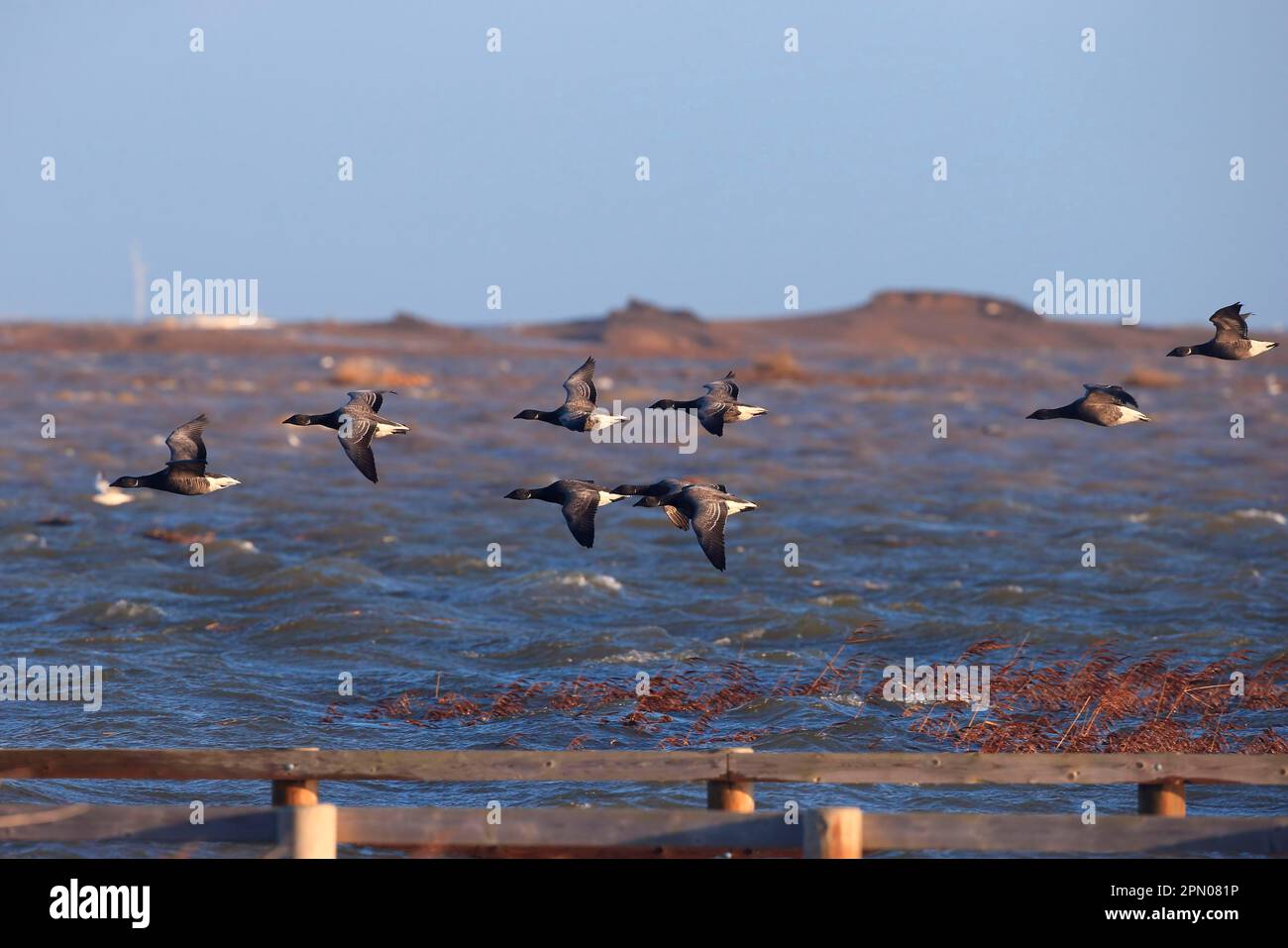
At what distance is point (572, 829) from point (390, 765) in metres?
1.35

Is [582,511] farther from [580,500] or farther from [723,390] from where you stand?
[723,390]

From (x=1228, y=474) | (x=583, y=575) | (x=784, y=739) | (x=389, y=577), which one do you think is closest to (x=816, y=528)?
(x=583, y=575)

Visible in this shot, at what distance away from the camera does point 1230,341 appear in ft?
42.0

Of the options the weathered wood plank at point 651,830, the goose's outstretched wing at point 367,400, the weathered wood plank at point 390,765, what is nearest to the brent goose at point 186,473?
the goose's outstretched wing at point 367,400

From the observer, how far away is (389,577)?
33.8 m

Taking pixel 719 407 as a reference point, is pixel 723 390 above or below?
above

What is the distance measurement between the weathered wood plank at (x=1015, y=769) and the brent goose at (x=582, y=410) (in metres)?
3.35

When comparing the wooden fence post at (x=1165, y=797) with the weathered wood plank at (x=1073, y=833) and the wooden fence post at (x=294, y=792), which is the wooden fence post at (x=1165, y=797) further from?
the wooden fence post at (x=294, y=792)

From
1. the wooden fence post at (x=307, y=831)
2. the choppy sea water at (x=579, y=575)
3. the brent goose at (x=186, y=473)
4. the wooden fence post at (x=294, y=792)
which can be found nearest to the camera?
the wooden fence post at (x=307, y=831)

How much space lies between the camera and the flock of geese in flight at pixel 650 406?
1291cm

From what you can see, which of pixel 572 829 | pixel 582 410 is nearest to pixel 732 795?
pixel 572 829

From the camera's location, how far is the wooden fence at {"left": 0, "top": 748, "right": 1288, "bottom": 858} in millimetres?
10852
